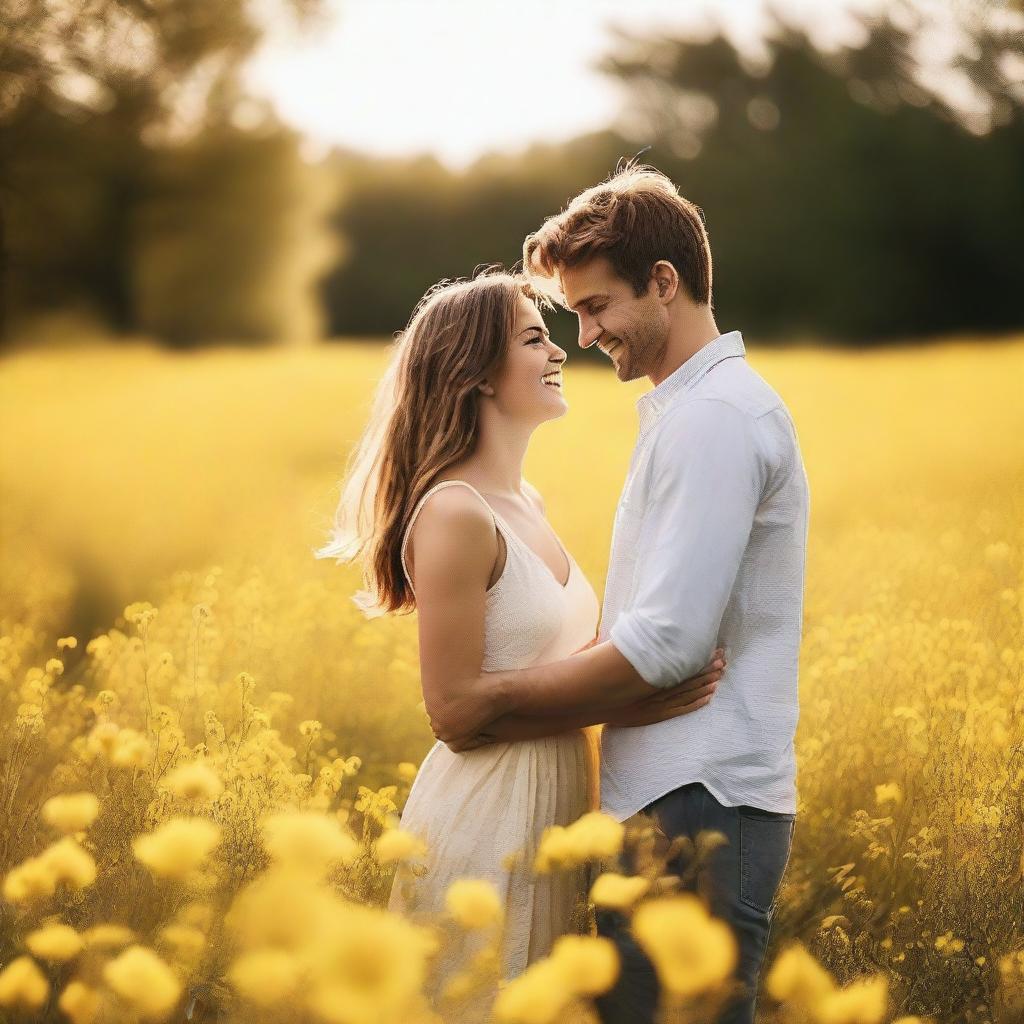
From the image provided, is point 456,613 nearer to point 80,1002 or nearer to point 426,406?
point 426,406

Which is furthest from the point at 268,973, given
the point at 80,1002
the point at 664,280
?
the point at 664,280

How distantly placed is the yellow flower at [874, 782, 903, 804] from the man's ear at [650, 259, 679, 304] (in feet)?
5.49

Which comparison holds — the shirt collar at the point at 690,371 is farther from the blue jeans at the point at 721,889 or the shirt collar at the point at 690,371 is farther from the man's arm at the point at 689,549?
the blue jeans at the point at 721,889

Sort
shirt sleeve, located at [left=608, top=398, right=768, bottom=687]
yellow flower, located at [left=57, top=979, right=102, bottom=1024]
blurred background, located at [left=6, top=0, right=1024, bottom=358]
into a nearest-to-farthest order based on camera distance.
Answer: yellow flower, located at [left=57, top=979, right=102, bottom=1024]
shirt sleeve, located at [left=608, top=398, right=768, bottom=687]
blurred background, located at [left=6, top=0, right=1024, bottom=358]

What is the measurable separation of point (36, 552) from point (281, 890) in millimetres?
5131

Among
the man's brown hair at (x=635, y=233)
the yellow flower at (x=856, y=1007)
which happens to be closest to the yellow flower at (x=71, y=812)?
the yellow flower at (x=856, y=1007)

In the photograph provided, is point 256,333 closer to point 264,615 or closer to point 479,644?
point 264,615

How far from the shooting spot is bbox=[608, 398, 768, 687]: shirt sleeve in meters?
1.98

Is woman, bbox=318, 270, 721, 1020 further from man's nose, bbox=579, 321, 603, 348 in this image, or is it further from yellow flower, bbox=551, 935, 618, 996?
yellow flower, bbox=551, 935, 618, 996

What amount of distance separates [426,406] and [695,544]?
34.0 inches

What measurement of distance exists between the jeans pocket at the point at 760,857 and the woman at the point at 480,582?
245 millimetres

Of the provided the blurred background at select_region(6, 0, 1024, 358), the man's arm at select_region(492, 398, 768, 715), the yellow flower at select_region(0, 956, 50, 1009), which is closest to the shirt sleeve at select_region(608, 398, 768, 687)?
the man's arm at select_region(492, 398, 768, 715)

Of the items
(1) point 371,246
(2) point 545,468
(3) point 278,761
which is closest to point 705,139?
(1) point 371,246

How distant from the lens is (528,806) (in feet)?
7.67
